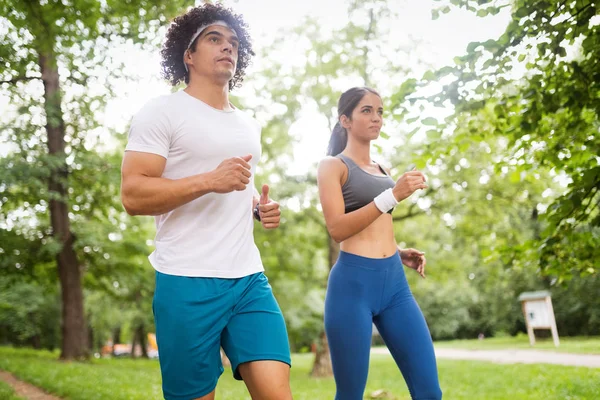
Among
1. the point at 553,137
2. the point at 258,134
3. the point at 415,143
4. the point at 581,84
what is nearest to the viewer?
the point at 258,134

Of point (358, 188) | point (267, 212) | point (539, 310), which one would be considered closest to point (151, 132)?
point (267, 212)

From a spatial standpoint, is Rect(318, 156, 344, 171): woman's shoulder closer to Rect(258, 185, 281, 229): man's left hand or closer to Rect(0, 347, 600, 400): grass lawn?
Rect(258, 185, 281, 229): man's left hand

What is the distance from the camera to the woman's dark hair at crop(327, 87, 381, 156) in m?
3.71

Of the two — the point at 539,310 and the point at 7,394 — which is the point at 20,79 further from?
the point at 539,310

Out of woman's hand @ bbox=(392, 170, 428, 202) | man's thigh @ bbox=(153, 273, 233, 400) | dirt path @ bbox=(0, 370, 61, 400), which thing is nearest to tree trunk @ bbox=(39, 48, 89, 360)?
dirt path @ bbox=(0, 370, 61, 400)

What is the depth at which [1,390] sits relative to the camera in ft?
27.4

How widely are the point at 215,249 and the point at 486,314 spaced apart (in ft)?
130

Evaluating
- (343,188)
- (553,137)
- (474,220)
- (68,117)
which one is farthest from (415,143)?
(343,188)

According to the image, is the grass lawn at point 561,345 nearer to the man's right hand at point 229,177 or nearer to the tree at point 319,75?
the tree at point 319,75

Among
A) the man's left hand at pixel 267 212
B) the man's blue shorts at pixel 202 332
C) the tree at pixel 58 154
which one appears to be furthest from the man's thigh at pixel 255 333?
the tree at pixel 58 154

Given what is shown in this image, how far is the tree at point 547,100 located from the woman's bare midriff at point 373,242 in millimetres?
1872

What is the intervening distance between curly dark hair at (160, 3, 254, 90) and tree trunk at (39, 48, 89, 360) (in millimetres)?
14212

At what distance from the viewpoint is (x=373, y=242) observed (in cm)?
349

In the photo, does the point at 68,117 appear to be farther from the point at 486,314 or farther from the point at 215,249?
the point at 486,314
